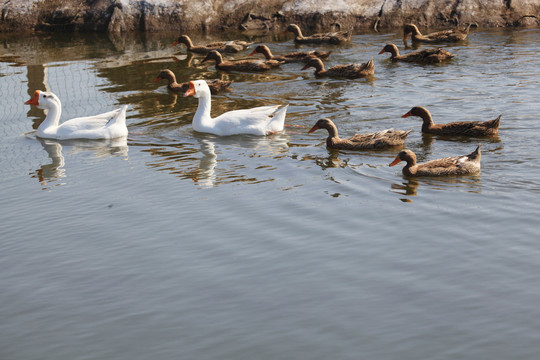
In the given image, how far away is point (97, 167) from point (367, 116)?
5.10 meters

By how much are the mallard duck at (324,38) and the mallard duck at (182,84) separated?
18.4 feet

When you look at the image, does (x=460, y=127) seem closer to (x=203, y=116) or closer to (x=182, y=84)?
(x=203, y=116)

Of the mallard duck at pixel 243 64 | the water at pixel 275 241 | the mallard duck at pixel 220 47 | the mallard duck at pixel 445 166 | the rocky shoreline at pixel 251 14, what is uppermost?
the rocky shoreline at pixel 251 14

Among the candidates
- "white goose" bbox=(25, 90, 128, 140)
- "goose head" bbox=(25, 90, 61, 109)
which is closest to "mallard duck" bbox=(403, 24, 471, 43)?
"white goose" bbox=(25, 90, 128, 140)

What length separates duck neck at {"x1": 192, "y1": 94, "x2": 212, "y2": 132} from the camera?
1292cm

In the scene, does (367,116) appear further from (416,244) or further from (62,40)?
(62,40)

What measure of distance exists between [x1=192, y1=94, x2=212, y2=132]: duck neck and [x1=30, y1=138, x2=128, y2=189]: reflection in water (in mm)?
1299

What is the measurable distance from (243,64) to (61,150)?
7110 mm

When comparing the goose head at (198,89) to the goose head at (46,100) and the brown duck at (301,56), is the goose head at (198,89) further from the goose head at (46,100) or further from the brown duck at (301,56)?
the brown duck at (301,56)

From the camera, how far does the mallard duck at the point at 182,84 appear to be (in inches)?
634

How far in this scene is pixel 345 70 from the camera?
16938mm

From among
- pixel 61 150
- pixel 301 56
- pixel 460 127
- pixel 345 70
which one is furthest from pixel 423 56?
pixel 61 150

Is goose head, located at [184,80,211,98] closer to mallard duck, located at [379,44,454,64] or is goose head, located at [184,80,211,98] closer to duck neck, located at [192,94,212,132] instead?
duck neck, located at [192,94,212,132]

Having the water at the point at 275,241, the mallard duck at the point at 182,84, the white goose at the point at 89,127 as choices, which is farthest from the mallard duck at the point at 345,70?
the white goose at the point at 89,127
